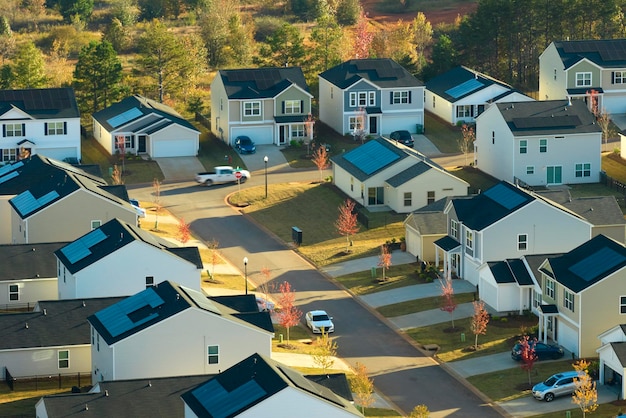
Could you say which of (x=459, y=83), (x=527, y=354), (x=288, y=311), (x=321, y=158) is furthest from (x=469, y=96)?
(x=527, y=354)

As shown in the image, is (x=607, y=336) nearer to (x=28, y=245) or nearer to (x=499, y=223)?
(x=499, y=223)

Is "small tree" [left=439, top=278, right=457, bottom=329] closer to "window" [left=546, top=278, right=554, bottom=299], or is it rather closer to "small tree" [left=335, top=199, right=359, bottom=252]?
"window" [left=546, top=278, right=554, bottom=299]

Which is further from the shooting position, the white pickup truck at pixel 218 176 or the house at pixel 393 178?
the white pickup truck at pixel 218 176

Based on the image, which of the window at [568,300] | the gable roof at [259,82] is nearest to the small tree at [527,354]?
the window at [568,300]

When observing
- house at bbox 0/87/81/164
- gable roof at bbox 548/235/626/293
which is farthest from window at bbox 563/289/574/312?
house at bbox 0/87/81/164

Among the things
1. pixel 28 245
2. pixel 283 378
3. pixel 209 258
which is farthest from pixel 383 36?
pixel 283 378

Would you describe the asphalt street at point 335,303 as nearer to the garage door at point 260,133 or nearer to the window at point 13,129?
the garage door at point 260,133

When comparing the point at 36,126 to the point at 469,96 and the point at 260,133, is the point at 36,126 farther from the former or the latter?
the point at 469,96
